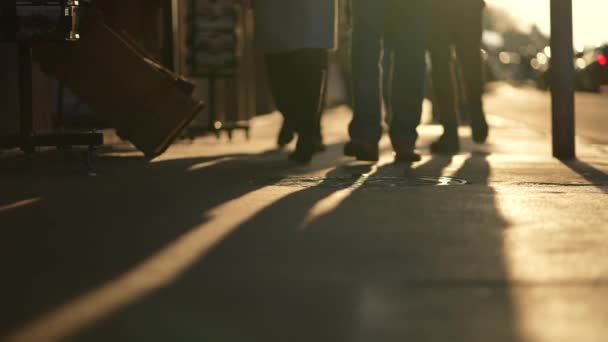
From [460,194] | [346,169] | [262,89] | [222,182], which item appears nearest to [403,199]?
[460,194]

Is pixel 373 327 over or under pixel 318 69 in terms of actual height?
under

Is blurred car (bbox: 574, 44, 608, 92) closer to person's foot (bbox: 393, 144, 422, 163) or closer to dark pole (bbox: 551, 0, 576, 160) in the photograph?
dark pole (bbox: 551, 0, 576, 160)

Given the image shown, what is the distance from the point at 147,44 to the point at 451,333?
32.5ft

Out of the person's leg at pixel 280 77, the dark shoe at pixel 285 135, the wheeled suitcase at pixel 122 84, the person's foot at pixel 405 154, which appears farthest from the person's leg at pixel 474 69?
the wheeled suitcase at pixel 122 84

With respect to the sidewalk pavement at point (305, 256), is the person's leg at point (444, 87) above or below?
above

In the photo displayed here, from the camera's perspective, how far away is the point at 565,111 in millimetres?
8477

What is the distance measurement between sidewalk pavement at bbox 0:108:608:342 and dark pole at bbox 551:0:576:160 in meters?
1.33

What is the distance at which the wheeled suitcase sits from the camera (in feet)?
24.8

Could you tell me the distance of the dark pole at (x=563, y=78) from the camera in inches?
332

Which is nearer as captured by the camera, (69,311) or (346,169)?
(69,311)

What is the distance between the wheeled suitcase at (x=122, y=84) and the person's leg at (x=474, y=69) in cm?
330

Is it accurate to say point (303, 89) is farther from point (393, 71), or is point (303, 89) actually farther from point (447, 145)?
point (447, 145)

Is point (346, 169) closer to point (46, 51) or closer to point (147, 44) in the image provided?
point (46, 51)

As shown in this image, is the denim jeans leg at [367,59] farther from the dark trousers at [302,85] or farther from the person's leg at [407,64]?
the dark trousers at [302,85]
